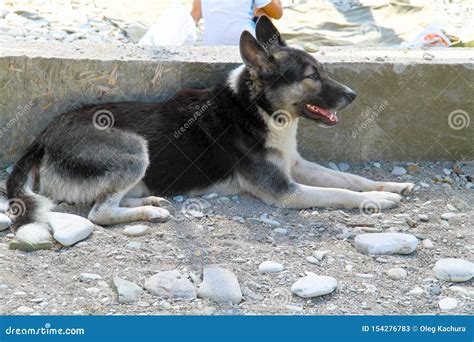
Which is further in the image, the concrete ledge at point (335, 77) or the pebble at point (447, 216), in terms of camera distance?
the concrete ledge at point (335, 77)

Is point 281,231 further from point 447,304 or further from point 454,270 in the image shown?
point 447,304

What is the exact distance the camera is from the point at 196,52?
20.6 ft

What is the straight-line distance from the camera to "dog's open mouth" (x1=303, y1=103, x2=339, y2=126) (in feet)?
18.8

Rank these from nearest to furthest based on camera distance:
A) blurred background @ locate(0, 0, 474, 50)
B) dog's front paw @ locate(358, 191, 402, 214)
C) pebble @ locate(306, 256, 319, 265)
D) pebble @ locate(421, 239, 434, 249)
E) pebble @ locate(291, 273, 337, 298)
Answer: pebble @ locate(291, 273, 337, 298)
pebble @ locate(306, 256, 319, 265)
pebble @ locate(421, 239, 434, 249)
dog's front paw @ locate(358, 191, 402, 214)
blurred background @ locate(0, 0, 474, 50)

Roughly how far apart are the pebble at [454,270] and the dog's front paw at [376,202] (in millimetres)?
961

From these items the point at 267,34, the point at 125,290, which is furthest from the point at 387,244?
the point at 267,34

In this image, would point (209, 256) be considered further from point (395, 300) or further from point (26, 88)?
point (26, 88)

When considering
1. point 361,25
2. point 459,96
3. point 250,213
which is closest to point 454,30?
point 361,25

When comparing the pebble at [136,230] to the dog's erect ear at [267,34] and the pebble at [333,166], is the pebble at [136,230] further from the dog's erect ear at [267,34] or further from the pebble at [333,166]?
the pebble at [333,166]

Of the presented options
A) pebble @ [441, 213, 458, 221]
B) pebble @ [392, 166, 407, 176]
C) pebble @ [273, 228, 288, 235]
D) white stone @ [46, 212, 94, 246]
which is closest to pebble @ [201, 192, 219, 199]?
pebble @ [273, 228, 288, 235]

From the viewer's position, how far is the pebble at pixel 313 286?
427 cm

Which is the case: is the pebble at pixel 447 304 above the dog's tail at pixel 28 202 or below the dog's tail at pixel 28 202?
above

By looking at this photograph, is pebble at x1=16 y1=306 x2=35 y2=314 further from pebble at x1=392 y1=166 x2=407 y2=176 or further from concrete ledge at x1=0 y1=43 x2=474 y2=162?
pebble at x1=392 y1=166 x2=407 y2=176

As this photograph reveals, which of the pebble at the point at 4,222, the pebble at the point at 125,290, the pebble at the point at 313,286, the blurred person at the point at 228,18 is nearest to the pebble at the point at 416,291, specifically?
the pebble at the point at 313,286
